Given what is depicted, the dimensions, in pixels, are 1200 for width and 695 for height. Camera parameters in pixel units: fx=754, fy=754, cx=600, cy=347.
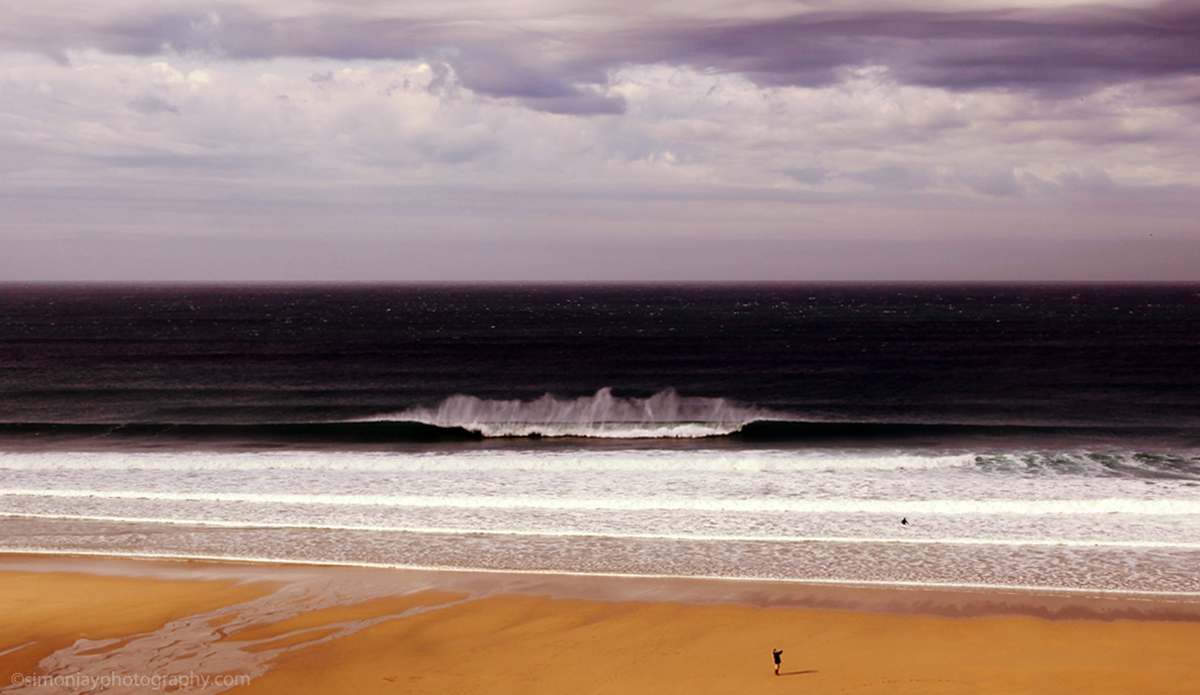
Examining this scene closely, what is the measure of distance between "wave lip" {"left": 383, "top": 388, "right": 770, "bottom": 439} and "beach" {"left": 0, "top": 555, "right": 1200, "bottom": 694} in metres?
15.8

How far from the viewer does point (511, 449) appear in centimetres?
2591

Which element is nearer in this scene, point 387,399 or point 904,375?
point 387,399

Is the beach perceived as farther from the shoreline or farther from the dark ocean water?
the dark ocean water

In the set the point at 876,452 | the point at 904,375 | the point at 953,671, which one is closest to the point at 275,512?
the point at 953,671

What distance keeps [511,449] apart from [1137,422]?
24223 mm

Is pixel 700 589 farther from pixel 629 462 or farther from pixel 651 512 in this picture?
pixel 629 462

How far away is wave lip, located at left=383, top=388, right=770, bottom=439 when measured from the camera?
2905cm

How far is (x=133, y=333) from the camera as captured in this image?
7431cm

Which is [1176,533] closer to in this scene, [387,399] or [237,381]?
[387,399]

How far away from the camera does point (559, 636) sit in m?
11.0

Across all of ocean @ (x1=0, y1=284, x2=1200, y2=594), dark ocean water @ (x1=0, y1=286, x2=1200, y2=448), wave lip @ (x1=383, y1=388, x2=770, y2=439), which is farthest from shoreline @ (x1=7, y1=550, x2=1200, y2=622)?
wave lip @ (x1=383, y1=388, x2=770, y2=439)

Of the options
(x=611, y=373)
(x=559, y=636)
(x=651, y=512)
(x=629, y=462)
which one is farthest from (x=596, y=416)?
(x=559, y=636)

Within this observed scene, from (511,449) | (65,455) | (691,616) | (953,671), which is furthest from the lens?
(511,449)

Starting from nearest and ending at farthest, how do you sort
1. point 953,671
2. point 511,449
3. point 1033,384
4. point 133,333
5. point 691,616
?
point 953,671 < point 691,616 < point 511,449 < point 1033,384 < point 133,333
